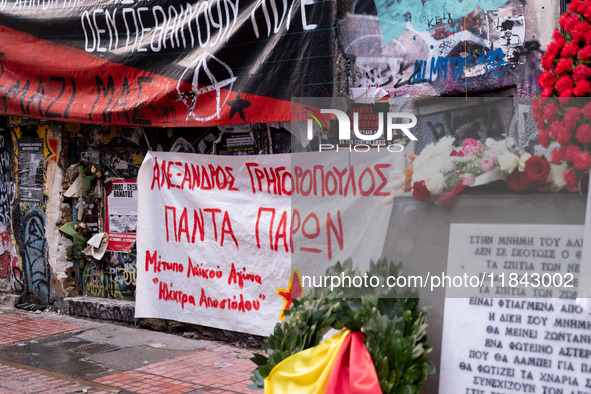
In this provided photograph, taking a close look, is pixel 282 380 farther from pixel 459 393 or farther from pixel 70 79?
pixel 70 79

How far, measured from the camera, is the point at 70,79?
8.17m

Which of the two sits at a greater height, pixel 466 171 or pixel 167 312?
pixel 466 171

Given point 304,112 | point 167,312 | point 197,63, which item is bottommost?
point 167,312

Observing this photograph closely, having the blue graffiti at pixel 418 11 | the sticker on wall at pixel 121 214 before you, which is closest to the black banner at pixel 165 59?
the blue graffiti at pixel 418 11

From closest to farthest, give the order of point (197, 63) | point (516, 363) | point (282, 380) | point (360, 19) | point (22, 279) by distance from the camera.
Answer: point (516, 363) < point (282, 380) < point (360, 19) < point (197, 63) < point (22, 279)

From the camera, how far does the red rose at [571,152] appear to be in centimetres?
271

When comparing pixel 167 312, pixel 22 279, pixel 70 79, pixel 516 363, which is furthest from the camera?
pixel 22 279

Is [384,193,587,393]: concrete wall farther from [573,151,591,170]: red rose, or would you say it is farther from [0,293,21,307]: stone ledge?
[0,293,21,307]: stone ledge

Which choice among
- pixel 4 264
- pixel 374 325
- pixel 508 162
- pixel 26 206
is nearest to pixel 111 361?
pixel 26 206

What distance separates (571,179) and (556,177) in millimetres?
66

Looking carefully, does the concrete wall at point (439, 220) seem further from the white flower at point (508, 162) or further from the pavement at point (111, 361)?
the pavement at point (111, 361)

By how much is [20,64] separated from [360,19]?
4522 mm

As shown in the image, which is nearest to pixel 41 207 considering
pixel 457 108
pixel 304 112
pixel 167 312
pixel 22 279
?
pixel 22 279

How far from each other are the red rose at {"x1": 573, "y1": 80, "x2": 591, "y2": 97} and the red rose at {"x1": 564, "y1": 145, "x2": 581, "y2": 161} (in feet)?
0.73
